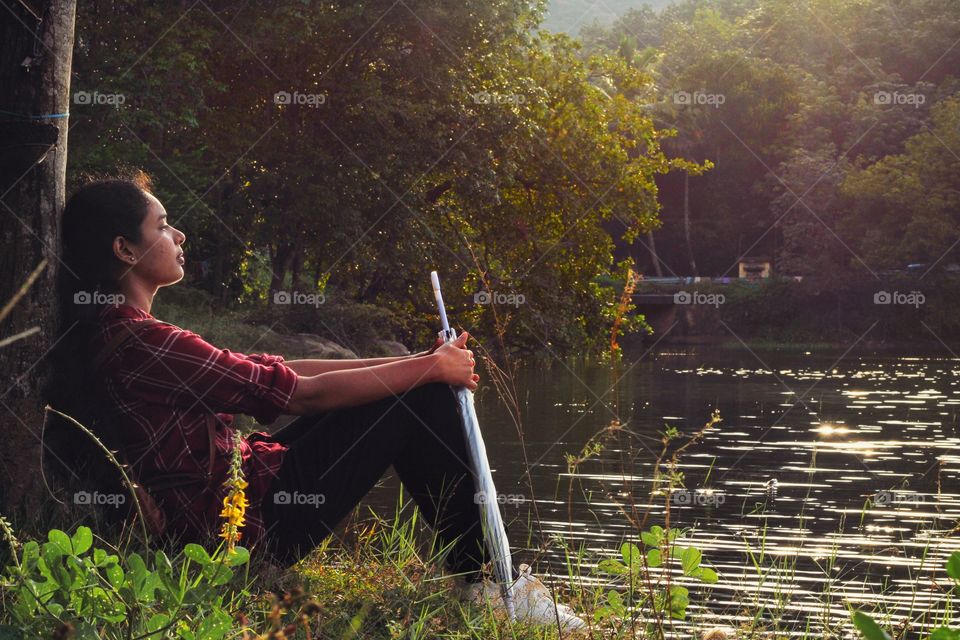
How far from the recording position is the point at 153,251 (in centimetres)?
335

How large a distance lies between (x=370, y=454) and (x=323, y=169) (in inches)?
606

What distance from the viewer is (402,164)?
18.6 meters

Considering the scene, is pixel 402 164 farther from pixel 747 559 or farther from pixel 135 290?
pixel 135 290

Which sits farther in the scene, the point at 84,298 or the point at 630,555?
the point at 84,298

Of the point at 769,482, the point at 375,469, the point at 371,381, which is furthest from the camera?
the point at 769,482

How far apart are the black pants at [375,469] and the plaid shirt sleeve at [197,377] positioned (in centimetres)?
25

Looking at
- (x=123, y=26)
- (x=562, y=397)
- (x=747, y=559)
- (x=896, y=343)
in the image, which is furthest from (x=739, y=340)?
(x=747, y=559)

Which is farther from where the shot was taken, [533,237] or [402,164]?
[533,237]

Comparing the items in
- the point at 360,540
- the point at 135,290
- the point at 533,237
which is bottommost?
the point at 360,540

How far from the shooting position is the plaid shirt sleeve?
317cm

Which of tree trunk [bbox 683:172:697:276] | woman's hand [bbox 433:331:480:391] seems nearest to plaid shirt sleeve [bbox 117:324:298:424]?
woman's hand [bbox 433:331:480:391]

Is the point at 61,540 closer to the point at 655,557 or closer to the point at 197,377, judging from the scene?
the point at 197,377

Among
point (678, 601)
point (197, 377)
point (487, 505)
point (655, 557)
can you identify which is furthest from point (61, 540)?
point (678, 601)

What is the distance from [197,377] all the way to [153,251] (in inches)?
14.8
